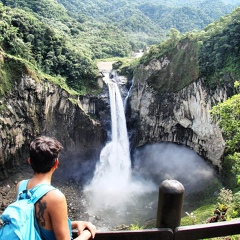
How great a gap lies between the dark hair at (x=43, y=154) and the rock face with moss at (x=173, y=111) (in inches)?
842

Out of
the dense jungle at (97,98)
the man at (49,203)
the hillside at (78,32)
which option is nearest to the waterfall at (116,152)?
the dense jungle at (97,98)

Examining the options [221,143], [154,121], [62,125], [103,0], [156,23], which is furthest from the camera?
[103,0]

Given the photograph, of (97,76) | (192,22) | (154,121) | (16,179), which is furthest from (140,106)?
(192,22)

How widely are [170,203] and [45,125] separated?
73.6ft

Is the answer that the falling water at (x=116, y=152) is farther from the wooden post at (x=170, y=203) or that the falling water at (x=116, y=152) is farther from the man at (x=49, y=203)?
the man at (x=49, y=203)

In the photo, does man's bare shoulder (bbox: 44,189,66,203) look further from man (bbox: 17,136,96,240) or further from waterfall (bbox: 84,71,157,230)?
waterfall (bbox: 84,71,157,230)

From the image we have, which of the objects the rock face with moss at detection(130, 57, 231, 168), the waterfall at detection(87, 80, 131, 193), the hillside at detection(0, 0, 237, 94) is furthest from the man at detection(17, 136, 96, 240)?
the waterfall at detection(87, 80, 131, 193)

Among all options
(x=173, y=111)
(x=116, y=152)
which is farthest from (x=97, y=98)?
(x=173, y=111)

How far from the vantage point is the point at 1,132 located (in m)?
21.2

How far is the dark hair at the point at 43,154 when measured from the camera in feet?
8.41

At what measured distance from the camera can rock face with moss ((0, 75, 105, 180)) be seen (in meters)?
22.0

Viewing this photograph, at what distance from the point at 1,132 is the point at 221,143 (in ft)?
54.4

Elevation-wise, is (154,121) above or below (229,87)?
below

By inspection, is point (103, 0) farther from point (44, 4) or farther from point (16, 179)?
point (16, 179)
